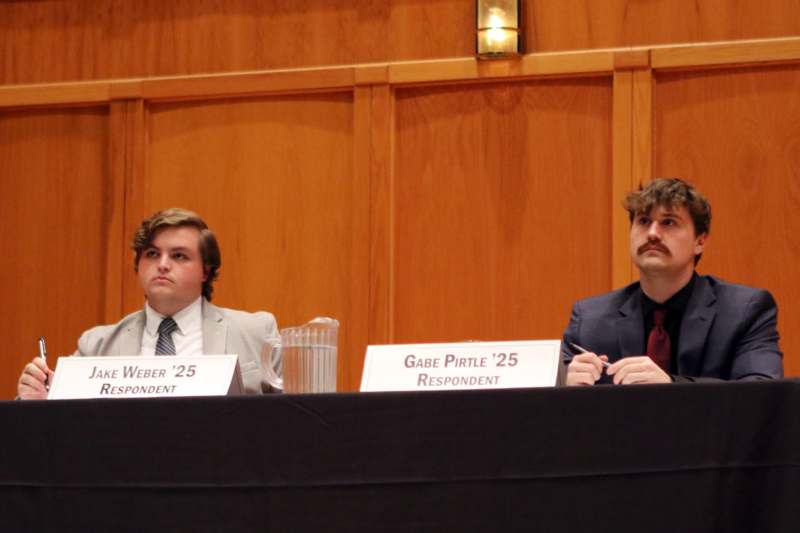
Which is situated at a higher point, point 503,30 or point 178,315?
point 503,30

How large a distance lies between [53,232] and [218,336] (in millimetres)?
2049

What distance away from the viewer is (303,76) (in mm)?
5504

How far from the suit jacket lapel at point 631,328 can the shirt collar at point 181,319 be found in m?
1.35

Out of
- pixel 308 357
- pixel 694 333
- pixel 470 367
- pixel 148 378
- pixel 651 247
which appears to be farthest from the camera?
pixel 651 247

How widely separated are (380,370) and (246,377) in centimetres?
97

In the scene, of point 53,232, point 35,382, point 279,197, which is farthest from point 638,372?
point 53,232

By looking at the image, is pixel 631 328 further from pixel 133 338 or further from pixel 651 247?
pixel 133 338

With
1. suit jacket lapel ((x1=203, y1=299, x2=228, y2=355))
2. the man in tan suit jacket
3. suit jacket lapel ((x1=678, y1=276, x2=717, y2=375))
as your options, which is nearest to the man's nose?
suit jacket lapel ((x1=678, y1=276, x2=717, y2=375))

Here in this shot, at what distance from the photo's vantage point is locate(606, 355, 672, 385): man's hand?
287 centimetres

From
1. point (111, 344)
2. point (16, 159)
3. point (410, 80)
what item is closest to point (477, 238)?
point (410, 80)

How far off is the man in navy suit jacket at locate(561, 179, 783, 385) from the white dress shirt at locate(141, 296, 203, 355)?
1.17 meters

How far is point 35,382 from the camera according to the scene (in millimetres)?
3180

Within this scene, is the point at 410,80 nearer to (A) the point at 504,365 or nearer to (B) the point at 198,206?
(B) the point at 198,206

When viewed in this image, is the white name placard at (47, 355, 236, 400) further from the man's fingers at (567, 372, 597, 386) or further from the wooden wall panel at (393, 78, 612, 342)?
the wooden wall panel at (393, 78, 612, 342)
